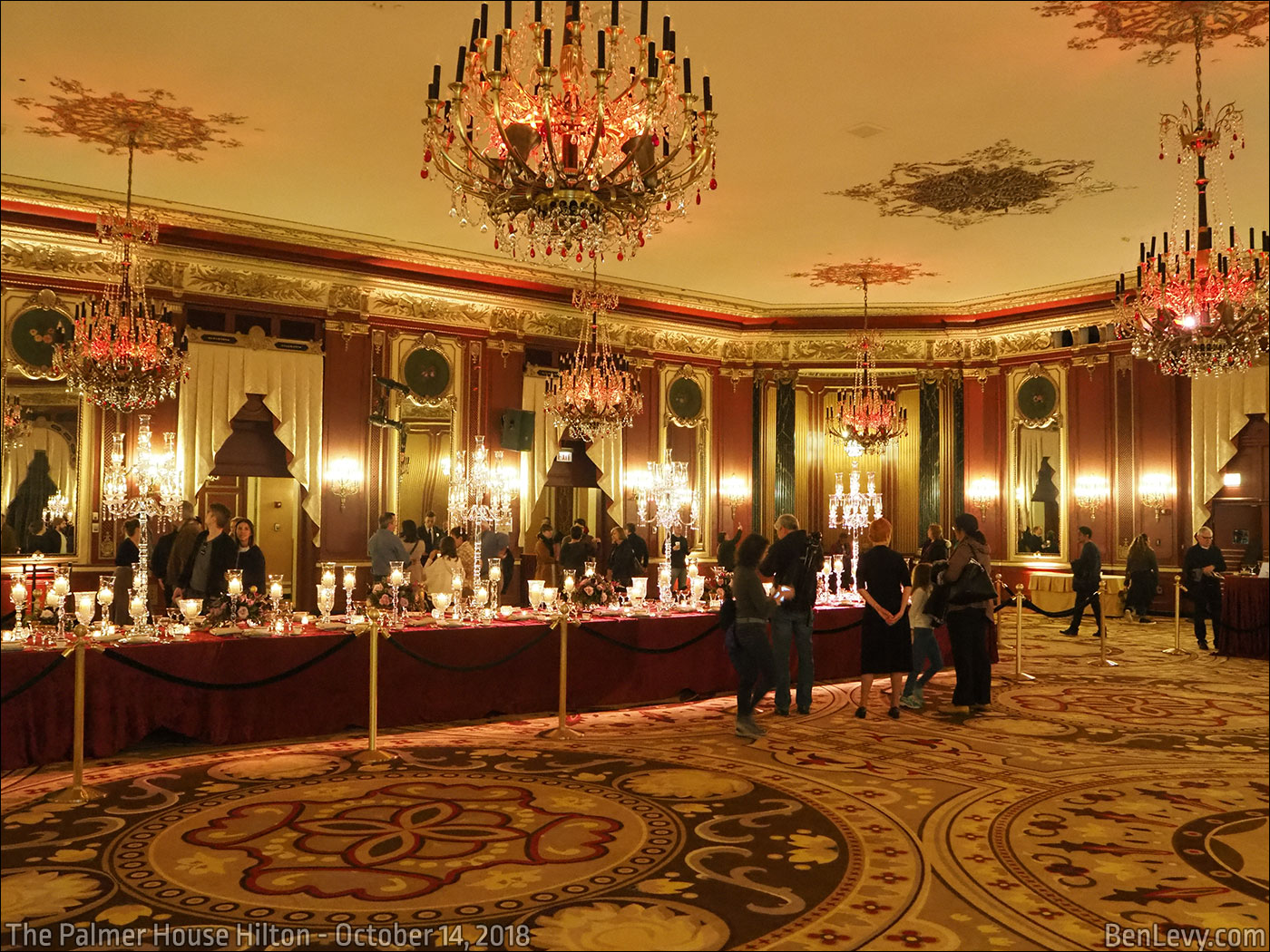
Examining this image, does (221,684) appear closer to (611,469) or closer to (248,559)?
(248,559)

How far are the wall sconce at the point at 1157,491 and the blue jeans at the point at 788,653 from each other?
8.90 m

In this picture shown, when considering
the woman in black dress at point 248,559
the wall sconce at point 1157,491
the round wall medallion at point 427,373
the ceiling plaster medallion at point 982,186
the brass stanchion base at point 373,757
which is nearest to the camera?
the brass stanchion base at point 373,757

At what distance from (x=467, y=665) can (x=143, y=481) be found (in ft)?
19.9

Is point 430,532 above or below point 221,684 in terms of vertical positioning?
above

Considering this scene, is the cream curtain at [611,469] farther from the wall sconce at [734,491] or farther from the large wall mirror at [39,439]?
the large wall mirror at [39,439]

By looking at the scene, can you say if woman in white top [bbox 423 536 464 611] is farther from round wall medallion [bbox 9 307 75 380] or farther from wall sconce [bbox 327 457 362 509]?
round wall medallion [bbox 9 307 75 380]

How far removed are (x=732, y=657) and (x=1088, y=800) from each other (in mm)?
2394

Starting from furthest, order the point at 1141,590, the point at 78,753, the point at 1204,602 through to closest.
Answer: the point at 1141,590 < the point at 1204,602 < the point at 78,753

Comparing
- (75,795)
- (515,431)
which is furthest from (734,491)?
(75,795)

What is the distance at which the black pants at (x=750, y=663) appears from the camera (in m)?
6.93

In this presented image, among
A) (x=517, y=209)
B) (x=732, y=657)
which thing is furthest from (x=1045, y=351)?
(x=517, y=209)

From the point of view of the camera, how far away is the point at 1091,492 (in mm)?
14977

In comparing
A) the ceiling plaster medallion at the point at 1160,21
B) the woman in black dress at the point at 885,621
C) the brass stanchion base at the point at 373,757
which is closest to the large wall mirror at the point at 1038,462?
the woman in black dress at the point at 885,621

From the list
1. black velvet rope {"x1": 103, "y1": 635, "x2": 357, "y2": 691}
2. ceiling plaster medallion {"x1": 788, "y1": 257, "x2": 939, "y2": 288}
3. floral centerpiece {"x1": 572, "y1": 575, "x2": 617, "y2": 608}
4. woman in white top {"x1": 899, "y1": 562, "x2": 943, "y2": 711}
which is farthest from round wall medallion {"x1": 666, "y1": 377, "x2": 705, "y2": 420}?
black velvet rope {"x1": 103, "y1": 635, "x2": 357, "y2": 691}
